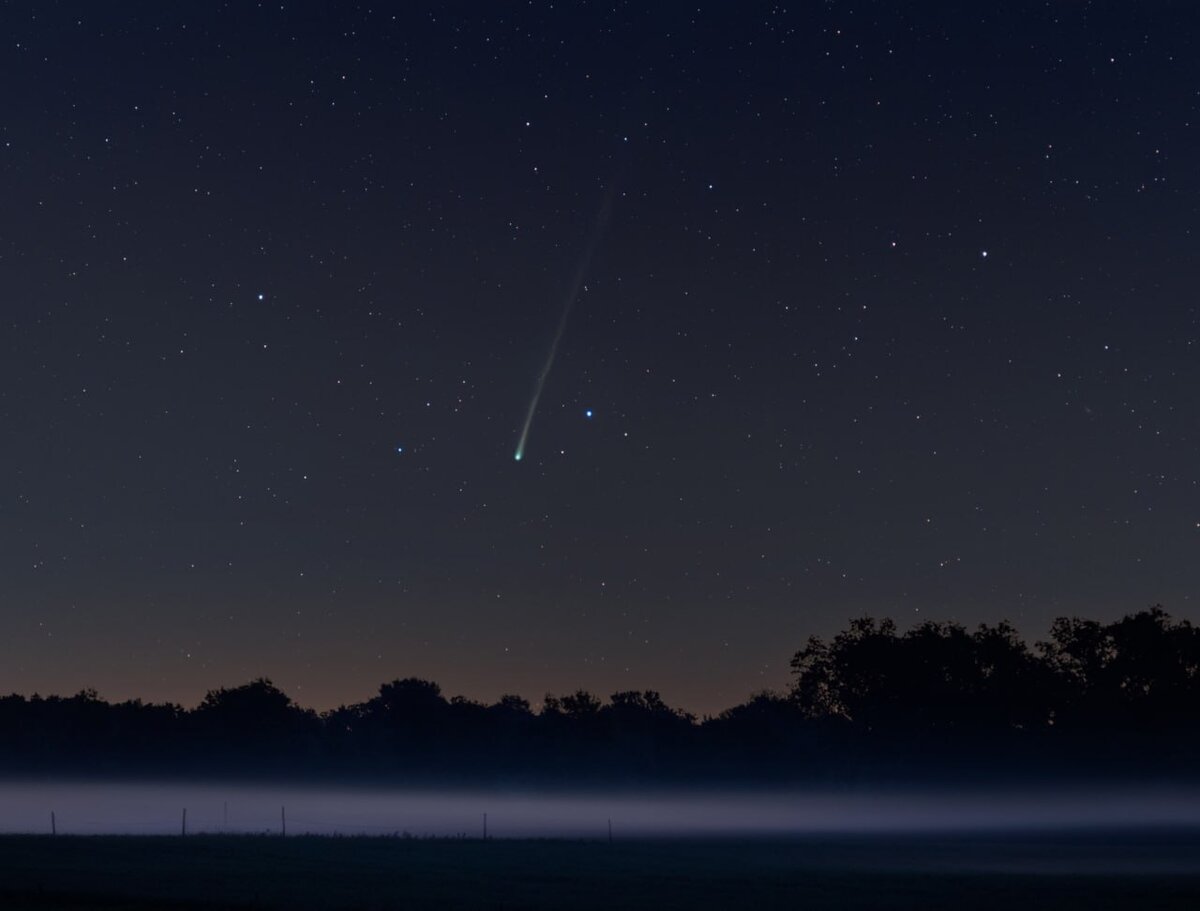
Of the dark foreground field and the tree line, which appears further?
the tree line

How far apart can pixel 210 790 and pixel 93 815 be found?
1692 inches

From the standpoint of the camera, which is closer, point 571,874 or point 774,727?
point 571,874

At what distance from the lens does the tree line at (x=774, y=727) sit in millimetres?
118625

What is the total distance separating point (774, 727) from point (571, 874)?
99.6 m

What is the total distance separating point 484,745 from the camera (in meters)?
177

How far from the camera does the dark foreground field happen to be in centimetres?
4178

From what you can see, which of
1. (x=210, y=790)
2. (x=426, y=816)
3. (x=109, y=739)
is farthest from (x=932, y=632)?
(x=109, y=739)

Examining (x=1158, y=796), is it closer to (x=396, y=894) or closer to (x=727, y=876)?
(x=727, y=876)

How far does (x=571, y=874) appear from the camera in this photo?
173 ft

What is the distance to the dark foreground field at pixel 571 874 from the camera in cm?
4178

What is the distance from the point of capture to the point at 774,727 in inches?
5891

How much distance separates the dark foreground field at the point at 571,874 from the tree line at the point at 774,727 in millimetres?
44131

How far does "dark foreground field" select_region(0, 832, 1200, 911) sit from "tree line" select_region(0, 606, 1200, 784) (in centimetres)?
4413

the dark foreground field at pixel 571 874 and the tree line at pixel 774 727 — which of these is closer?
the dark foreground field at pixel 571 874
